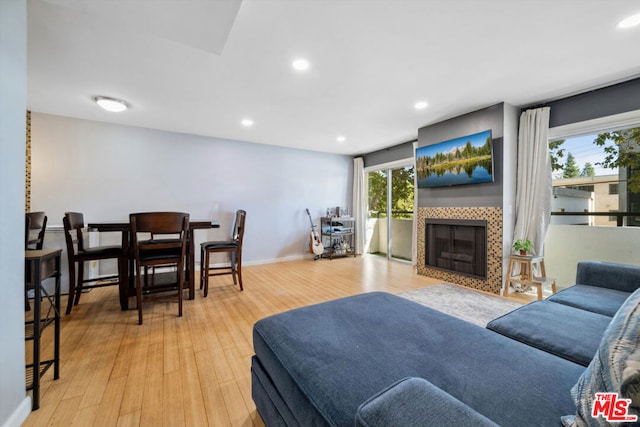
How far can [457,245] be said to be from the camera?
143 inches

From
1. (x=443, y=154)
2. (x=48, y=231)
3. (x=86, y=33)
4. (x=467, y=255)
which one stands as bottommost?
(x=467, y=255)

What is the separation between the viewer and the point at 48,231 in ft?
9.55

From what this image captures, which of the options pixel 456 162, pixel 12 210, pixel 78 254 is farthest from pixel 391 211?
pixel 12 210

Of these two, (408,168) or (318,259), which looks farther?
(318,259)

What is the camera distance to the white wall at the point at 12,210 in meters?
1.12

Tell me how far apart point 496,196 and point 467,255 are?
880mm

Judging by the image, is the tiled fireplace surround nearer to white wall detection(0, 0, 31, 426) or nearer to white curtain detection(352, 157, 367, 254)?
white curtain detection(352, 157, 367, 254)

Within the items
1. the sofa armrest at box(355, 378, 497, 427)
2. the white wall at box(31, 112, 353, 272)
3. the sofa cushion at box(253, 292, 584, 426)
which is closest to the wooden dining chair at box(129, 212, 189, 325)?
the sofa cushion at box(253, 292, 584, 426)

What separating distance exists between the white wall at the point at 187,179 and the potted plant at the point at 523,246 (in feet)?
11.7

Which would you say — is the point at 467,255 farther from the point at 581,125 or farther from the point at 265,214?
the point at 265,214

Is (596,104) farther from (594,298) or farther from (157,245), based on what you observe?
(157,245)

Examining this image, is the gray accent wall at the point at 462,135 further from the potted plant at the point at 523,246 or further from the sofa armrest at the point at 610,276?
the sofa armrest at the point at 610,276

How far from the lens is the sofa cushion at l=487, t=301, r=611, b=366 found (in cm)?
107

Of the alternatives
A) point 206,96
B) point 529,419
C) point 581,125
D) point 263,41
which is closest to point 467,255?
point 581,125
